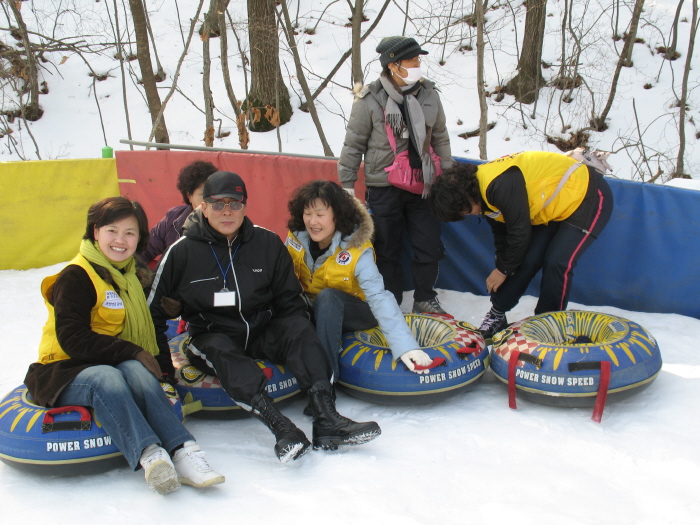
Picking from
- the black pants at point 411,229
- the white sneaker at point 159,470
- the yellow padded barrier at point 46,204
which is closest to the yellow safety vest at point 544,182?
the black pants at point 411,229

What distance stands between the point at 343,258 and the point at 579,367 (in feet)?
4.49

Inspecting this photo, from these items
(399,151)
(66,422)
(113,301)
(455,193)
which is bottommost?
(66,422)

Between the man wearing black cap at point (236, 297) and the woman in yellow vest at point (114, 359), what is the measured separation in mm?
292

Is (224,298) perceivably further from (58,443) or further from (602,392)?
(602,392)

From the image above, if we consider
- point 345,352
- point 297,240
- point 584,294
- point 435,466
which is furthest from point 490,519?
point 584,294

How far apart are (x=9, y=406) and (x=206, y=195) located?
1.32m

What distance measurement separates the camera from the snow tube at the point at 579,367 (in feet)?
9.63

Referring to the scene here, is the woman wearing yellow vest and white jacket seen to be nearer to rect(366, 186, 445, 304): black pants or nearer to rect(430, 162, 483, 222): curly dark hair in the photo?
rect(430, 162, 483, 222): curly dark hair

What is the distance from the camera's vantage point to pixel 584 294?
4.39m

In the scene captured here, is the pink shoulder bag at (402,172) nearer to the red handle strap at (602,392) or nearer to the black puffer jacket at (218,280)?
the black puffer jacket at (218,280)

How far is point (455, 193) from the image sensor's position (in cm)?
346

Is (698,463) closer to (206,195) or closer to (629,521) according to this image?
(629,521)

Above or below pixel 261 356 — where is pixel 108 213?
above

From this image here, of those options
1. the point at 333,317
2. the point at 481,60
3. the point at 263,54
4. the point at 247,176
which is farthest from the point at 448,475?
the point at 263,54
